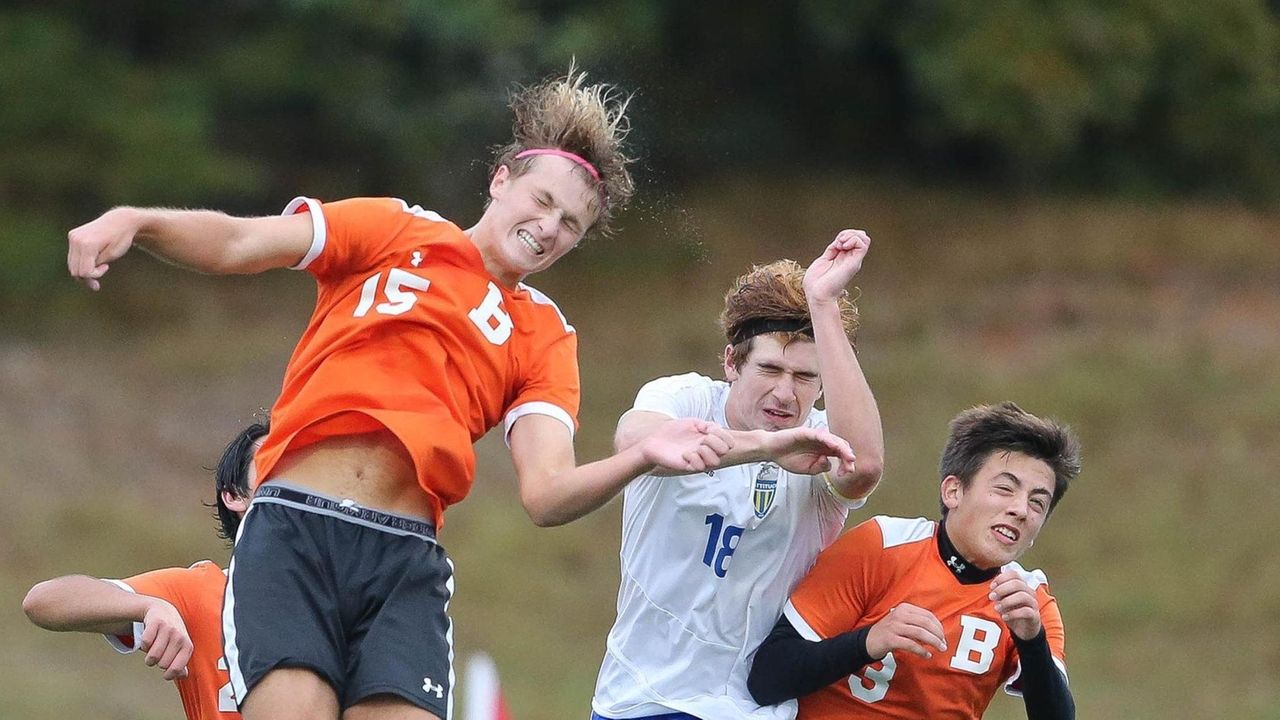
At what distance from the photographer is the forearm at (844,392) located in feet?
13.8

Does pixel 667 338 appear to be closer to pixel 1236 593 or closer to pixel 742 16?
pixel 742 16

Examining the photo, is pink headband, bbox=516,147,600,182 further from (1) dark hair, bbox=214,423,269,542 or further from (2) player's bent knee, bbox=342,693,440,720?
(2) player's bent knee, bbox=342,693,440,720

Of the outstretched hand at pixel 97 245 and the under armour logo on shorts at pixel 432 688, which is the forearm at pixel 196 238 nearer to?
the outstretched hand at pixel 97 245

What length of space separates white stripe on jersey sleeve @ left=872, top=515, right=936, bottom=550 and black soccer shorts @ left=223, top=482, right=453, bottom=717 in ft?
3.84

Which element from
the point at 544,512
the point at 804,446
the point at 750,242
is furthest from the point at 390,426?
the point at 750,242

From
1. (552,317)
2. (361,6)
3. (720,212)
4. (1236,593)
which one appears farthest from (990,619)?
(720,212)

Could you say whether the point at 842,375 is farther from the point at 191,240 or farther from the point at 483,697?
the point at 483,697

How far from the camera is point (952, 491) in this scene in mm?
4605

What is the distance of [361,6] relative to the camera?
17.0 metres

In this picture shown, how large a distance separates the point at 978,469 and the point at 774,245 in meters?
14.1

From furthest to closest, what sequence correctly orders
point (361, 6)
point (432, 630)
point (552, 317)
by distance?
point (361, 6) → point (552, 317) → point (432, 630)

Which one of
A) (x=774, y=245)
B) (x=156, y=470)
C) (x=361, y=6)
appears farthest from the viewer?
(x=774, y=245)

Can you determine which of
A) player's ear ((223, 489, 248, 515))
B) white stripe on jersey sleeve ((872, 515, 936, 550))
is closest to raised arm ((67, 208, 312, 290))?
player's ear ((223, 489, 248, 515))

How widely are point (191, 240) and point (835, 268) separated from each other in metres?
1.49
